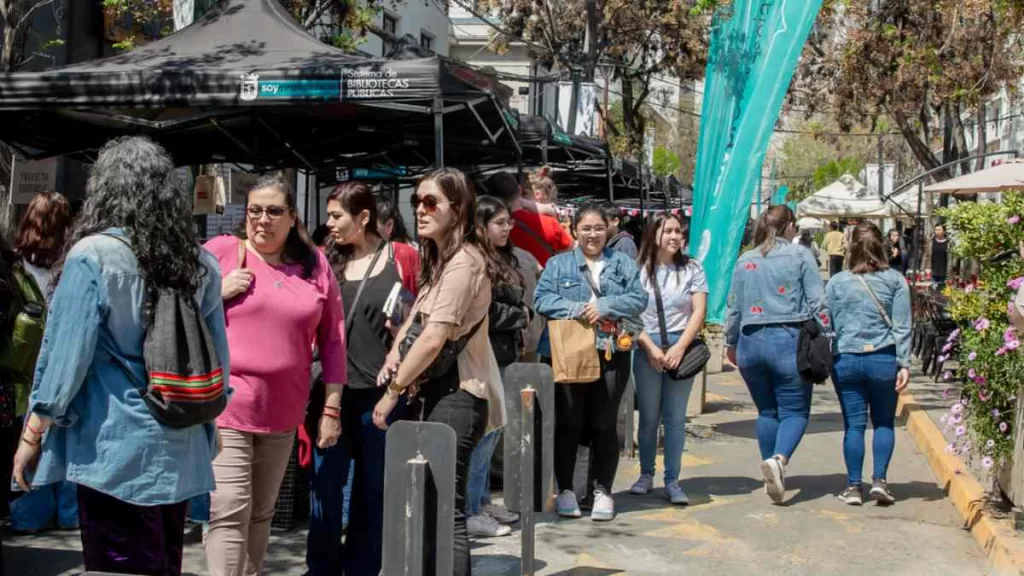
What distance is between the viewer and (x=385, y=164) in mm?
12070

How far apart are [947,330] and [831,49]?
897 cm

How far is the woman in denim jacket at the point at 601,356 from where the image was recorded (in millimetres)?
7539

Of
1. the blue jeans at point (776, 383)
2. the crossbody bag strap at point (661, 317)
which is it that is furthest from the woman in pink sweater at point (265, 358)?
the blue jeans at point (776, 383)

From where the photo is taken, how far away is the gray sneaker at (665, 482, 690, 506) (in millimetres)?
8117

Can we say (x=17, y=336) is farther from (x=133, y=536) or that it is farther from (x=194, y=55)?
(x=194, y=55)

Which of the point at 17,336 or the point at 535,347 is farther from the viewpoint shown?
the point at 535,347

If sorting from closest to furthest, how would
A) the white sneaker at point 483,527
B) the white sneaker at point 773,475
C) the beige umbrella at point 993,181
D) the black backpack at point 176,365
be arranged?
the black backpack at point 176,365
the white sneaker at point 483,527
the white sneaker at point 773,475
the beige umbrella at point 993,181

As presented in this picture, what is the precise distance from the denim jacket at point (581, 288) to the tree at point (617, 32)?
15.8 metres

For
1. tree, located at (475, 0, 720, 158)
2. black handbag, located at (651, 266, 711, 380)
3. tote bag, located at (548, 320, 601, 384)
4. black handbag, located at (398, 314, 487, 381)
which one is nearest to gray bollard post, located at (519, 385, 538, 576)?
black handbag, located at (398, 314, 487, 381)

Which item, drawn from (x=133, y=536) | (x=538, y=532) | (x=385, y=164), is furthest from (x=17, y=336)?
(x=385, y=164)

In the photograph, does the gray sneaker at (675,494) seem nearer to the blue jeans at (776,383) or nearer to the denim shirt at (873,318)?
the blue jeans at (776,383)

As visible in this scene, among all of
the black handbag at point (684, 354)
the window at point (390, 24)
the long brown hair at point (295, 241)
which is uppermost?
the window at point (390, 24)

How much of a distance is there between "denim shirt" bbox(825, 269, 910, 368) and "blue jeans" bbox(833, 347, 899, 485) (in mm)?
59

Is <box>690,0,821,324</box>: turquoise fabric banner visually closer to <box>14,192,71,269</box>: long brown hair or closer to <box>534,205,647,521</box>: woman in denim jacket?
<box>534,205,647,521</box>: woman in denim jacket
